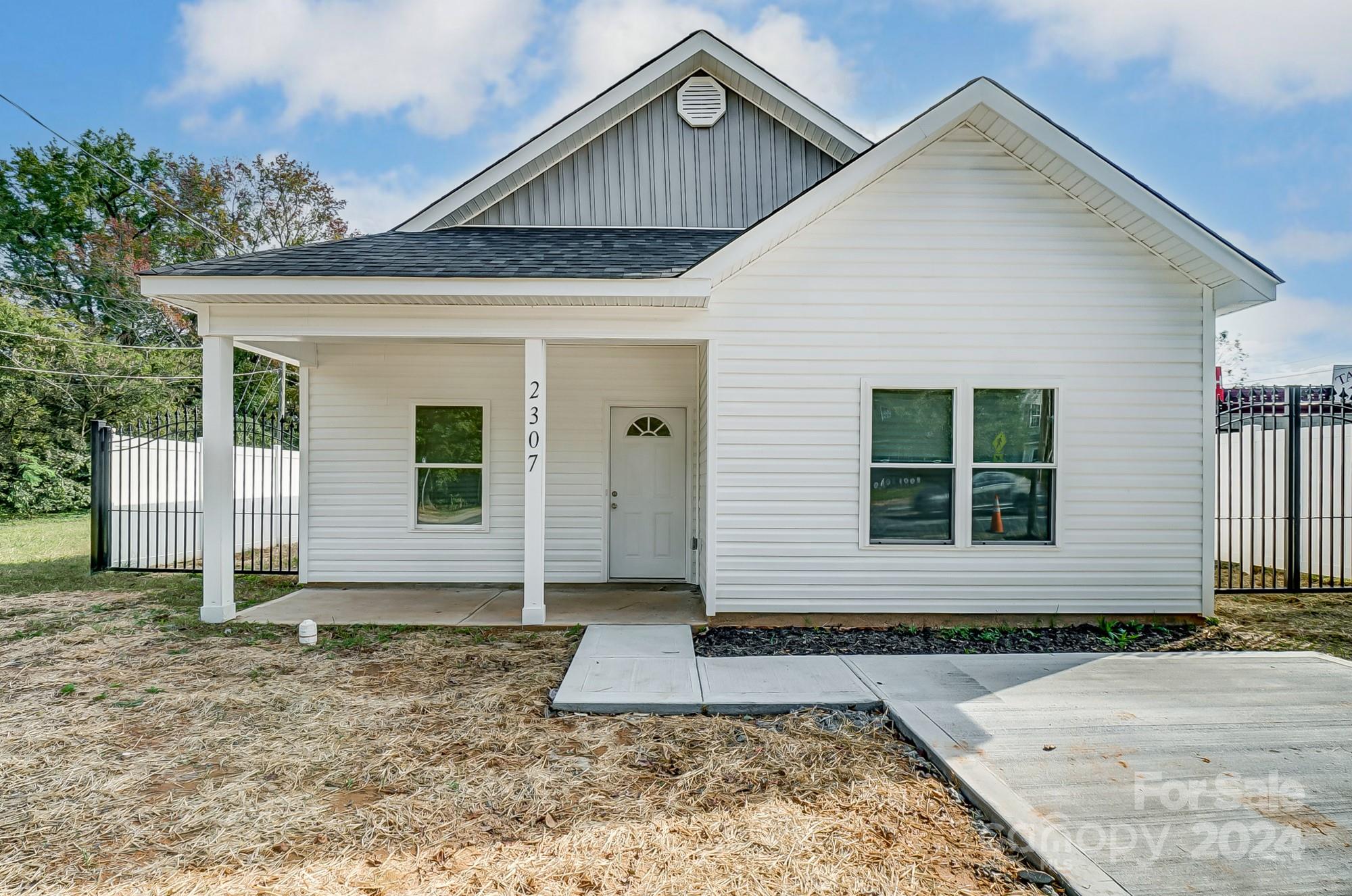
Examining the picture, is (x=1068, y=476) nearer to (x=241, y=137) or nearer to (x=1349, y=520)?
(x=1349, y=520)

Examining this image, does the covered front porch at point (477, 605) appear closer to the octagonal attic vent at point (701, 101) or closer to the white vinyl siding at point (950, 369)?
the white vinyl siding at point (950, 369)

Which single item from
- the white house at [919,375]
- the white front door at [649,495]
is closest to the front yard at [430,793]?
the white house at [919,375]

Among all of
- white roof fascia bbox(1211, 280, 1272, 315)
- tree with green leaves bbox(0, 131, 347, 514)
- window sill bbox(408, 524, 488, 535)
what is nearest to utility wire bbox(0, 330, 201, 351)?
tree with green leaves bbox(0, 131, 347, 514)

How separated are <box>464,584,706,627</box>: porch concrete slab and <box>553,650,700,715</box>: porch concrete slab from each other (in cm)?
118

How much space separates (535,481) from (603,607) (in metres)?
1.68

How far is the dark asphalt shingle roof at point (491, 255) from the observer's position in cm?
602

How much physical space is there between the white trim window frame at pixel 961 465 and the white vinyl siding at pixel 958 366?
0.15ft

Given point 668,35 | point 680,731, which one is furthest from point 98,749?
point 668,35

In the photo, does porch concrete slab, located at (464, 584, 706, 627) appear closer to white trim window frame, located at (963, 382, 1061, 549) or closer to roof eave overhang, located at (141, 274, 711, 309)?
white trim window frame, located at (963, 382, 1061, 549)

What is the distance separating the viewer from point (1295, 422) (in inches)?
323

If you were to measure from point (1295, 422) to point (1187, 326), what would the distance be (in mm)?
3283

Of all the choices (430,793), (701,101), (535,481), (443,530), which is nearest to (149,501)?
(443,530)

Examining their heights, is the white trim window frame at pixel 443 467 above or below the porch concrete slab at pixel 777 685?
above

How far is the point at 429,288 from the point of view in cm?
593
